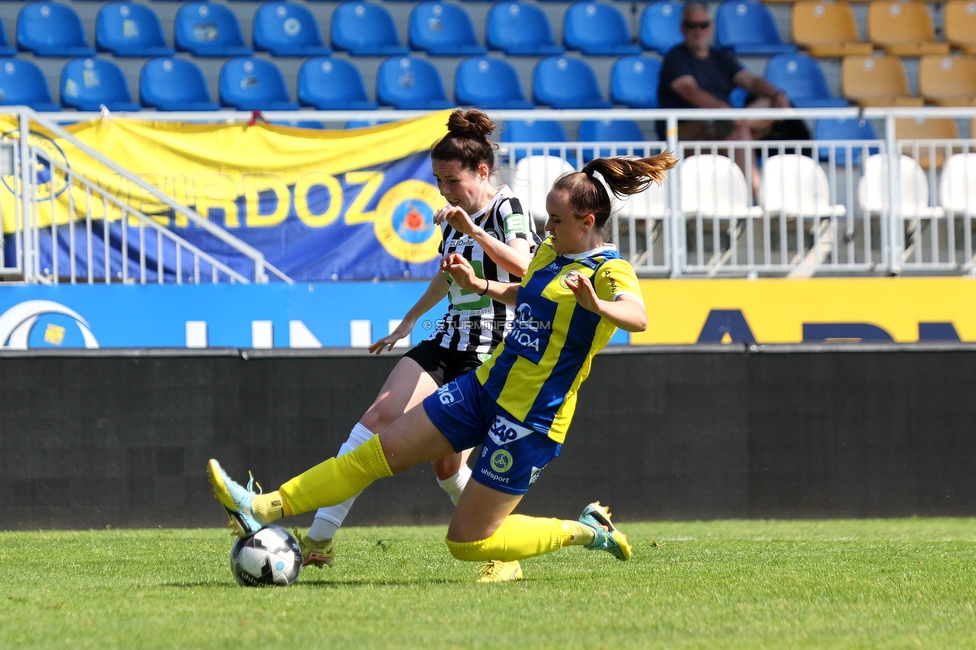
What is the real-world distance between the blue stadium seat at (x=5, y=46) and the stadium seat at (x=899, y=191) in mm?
9488

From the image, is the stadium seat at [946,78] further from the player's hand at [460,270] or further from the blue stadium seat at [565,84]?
the player's hand at [460,270]

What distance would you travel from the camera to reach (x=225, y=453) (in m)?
7.59

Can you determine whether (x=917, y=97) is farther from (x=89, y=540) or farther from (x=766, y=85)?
(x=89, y=540)

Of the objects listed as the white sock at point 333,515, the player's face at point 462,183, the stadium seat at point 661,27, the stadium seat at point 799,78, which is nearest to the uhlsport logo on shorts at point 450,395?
the white sock at point 333,515

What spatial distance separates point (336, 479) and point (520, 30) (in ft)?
36.1

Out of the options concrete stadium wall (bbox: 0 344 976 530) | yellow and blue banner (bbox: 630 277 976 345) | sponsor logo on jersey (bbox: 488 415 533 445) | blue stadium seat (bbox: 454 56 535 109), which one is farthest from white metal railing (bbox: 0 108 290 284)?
blue stadium seat (bbox: 454 56 535 109)

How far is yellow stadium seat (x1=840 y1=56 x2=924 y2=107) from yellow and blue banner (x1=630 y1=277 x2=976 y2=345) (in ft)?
19.2

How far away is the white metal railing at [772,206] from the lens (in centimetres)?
926

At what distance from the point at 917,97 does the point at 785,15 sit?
212cm

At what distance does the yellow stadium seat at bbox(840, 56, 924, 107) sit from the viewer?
46.6 ft

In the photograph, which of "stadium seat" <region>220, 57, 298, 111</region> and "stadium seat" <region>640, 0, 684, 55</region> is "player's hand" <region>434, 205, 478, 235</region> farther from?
"stadium seat" <region>640, 0, 684, 55</region>

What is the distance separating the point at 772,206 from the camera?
373 inches

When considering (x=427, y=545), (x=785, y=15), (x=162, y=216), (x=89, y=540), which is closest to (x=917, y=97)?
(x=785, y=15)

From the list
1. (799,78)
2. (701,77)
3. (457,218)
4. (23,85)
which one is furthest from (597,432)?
(23,85)
